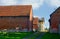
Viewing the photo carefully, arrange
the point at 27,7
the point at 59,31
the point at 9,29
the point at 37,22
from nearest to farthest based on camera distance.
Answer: the point at 59,31, the point at 9,29, the point at 27,7, the point at 37,22

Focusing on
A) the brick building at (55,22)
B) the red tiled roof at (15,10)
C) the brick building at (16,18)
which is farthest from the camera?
the red tiled roof at (15,10)

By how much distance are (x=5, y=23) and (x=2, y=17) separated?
2642 millimetres

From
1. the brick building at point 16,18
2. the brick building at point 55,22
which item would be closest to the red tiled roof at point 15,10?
the brick building at point 16,18

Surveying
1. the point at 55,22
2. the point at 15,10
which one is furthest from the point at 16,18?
the point at 55,22

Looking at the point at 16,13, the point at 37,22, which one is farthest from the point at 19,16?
the point at 37,22

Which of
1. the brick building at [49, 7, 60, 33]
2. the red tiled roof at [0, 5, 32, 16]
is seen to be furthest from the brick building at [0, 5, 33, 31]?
the brick building at [49, 7, 60, 33]

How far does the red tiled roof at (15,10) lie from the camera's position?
64938 mm

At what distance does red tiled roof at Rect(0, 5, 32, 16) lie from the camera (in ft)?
213

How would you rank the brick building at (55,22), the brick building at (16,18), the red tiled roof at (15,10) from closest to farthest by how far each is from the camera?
the brick building at (55,22)
the brick building at (16,18)
the red tiled roof at (15,10)

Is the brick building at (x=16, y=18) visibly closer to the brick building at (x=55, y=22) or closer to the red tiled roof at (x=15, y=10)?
the red tiled roof at (x=15, y=10)

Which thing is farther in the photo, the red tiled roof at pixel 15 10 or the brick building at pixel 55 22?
the red tiled roof at pixel 15 10

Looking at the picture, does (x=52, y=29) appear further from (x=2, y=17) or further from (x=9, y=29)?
(x=2, y=17)

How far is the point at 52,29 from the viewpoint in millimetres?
49188

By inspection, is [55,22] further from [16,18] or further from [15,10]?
[15,10]
